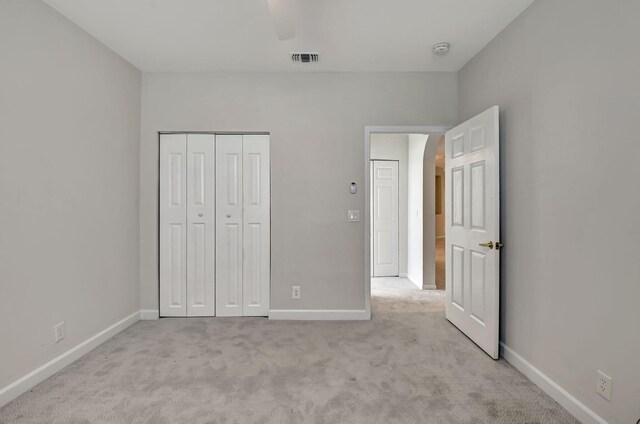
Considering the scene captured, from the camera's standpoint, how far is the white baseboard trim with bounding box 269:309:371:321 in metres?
3.26

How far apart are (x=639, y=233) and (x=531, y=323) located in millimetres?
978

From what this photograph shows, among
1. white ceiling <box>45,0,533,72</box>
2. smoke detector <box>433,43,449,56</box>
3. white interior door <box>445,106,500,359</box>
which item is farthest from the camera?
smoke detector <box>433,43,449,56</box>

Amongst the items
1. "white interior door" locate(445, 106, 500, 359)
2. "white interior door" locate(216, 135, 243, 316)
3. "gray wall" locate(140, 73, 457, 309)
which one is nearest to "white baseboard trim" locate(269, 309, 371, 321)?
"gray wall" locate(140, 73, 457, 309)

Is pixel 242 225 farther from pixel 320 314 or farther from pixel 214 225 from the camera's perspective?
pixel 320 314

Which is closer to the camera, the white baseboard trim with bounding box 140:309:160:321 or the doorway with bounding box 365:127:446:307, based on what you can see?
the white baseboard trim with bounding box 140:309:160:321

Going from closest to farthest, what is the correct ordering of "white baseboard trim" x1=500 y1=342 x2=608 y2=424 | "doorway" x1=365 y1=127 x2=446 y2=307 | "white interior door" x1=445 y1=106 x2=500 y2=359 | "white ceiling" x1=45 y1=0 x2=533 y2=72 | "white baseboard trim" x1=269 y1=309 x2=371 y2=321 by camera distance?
"white baseboard trim" x1=500 y1=342 x2=608 y2=424, "white ceiling" x1=45 y1=0 x2=533 y2=72, "white interior door" x1=445 y1=106 x2=500 y2=359, "white baseboard trim" x1=269 y1=309 x2=371 y2=321, "doorway" x1=365 y1=127 x2=446 y2=307

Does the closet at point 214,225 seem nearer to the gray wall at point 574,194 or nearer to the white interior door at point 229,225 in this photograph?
the white interior door at point 229,225

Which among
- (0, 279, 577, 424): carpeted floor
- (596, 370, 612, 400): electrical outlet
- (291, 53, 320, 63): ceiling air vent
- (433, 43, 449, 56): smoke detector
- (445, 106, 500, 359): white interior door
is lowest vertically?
(0, 279, 577, 424): carpeted floor

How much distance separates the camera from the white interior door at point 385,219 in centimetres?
520

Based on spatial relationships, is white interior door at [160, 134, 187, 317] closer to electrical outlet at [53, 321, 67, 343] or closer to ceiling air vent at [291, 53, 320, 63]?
electrical outlet at [53, 321, 67, 343]

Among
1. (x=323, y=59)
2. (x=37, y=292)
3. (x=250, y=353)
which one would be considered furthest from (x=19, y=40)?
(x=250, y=353)

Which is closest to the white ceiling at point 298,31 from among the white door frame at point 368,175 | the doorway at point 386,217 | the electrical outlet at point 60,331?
the white door frame at point 368,175

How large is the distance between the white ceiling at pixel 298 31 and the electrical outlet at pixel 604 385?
2.31 metres

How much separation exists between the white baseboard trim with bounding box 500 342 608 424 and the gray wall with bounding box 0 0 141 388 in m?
3.29
